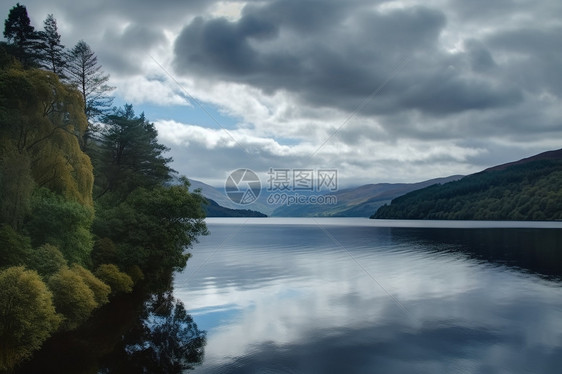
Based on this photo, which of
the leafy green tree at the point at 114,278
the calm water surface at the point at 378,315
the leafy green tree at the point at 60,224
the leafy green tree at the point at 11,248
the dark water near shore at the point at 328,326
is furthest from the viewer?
the leafy green tree at the point at 114,278

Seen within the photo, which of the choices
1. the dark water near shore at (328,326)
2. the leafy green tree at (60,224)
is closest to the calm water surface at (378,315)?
the dark water near shore at (328,326)

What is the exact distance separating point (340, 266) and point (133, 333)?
39491 mm

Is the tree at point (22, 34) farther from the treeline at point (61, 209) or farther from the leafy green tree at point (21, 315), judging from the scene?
the leafy green tree at point (21, 315)

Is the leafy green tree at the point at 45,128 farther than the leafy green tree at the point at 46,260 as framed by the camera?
Yes

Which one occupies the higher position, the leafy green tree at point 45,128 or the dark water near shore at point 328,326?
the leafy green tree at point 45,128

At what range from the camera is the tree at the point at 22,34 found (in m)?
41.5

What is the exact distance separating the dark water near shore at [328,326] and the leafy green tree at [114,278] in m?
1.27

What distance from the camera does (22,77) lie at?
2755cm

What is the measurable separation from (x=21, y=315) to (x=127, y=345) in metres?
6.15

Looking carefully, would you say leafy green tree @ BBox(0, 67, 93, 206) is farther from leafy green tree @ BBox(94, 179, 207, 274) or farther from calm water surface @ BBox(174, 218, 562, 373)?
calm water surface @ BBox(174, 218, 562, 373)

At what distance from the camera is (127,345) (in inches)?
963

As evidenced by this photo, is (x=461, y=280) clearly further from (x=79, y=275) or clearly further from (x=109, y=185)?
(x=109, y=185)

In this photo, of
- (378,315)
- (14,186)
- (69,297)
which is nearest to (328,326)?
(378,315)

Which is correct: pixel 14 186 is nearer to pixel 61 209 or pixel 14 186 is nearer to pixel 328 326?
pixel 61 209
